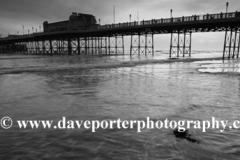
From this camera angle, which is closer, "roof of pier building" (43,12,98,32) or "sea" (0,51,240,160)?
"sea" (0,51,240,160)

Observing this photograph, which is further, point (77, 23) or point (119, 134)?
point (77, 23)

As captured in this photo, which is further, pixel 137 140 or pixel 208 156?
pixel 137 140

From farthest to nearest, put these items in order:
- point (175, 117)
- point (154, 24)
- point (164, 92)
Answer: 1. point (154, 24)
2. point (164, 92)
3. point (175, 117)

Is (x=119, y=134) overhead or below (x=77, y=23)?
below

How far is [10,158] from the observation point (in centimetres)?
293

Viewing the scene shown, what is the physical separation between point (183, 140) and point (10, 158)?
3.22 meters

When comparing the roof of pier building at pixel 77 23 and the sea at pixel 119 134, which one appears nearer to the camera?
the sea at pixel 119 134

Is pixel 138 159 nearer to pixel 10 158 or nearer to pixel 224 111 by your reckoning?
pixel 10 158

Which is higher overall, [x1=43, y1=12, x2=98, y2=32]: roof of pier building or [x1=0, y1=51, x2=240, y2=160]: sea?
[x1=43, y1=12, x2=98, y2=32]: roof of pier building

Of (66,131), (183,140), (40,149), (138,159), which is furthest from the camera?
(66,131)

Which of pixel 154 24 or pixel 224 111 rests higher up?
pixel 154 24

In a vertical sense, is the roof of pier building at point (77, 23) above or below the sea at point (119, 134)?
above

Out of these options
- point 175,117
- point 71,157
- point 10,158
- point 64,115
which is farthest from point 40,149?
point 175,117

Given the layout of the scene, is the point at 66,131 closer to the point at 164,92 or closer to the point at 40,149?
the point at 40,149
